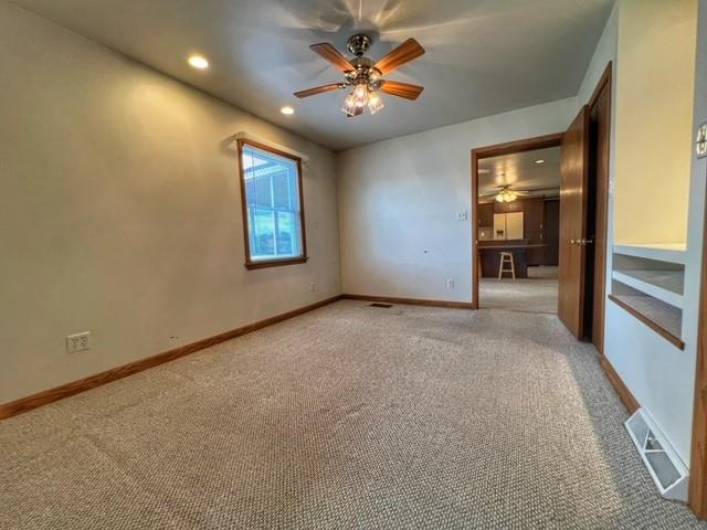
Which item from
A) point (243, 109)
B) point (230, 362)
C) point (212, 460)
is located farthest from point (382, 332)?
point (243, 109)

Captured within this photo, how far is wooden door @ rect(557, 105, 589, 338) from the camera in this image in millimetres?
2496

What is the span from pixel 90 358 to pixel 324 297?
9.37 feet

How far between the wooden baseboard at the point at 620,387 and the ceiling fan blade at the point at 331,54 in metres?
2.66

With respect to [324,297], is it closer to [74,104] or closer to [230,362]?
[230,362]

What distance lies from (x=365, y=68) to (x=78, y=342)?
9.17 feet

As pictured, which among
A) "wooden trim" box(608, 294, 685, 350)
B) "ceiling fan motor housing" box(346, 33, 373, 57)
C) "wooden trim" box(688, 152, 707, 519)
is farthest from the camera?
"ceiling fan motor housing" box(346, 33, 373, 57)

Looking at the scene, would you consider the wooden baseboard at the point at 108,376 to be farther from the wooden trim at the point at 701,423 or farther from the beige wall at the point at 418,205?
the wooden trim at the point at 701,423

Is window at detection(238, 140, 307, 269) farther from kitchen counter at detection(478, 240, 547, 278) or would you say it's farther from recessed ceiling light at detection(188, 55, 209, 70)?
kitchen counter at detection(478, 240, 547, 278)

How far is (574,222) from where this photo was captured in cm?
271

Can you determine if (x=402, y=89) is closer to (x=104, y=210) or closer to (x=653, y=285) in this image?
(x=653, y=285)

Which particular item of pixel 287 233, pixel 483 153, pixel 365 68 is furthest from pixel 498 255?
pixel 365 68

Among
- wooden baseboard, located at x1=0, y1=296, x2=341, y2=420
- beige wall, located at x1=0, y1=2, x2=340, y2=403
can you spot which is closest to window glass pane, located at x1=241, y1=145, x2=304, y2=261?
beige wall, located at x1=0, y1=2, x2=340, y2=403

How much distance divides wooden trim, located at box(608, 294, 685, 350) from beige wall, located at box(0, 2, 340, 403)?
3.18 meters

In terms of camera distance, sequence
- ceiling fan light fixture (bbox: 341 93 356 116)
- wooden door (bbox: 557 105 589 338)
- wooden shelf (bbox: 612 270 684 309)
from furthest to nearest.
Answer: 1. wooden door (bbox: 557 105 589 338)
2. ceiling fan light fixture (bbox: 341 93 356 116)
3. wooden shelf (bbox: 612 270 684 309)
